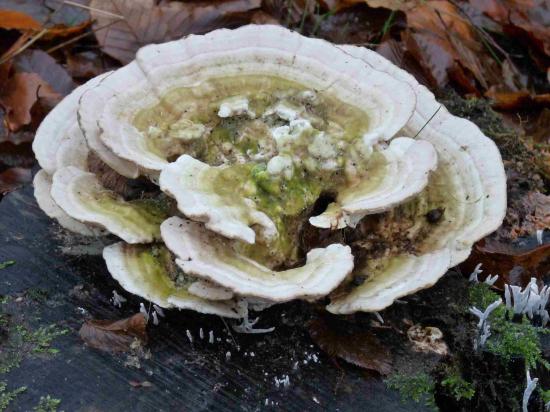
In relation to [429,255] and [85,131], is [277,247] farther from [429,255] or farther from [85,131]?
[85,131]

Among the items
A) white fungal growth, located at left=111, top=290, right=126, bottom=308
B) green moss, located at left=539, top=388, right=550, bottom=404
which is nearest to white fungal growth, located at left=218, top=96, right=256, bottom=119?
white fungal growth, located at left=111, top=290, right=126, bottom=308

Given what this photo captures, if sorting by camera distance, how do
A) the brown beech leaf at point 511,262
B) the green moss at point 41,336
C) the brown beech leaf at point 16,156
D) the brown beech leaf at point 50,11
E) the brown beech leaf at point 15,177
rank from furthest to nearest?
the brown beech leaf at point 50,11
the brown beech leaf at point 16,156
the brown beech leaf at point 15,177
the brown beech leaf at point 511,262
the green moss at point 41,336

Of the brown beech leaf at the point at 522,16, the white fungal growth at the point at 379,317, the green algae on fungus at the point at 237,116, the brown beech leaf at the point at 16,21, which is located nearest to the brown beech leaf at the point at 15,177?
the brown beech leaf at the point at 16,21

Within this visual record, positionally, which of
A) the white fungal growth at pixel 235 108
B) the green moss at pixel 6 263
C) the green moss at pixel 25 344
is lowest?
the green moss at pixel 25 344

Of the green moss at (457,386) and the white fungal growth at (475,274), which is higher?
the white fungal growth at (475,274)

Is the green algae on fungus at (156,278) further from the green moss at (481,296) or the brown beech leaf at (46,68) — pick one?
the brown beech leaf at (46,68)

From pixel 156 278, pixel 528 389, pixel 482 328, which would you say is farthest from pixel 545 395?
pixel 156 278
